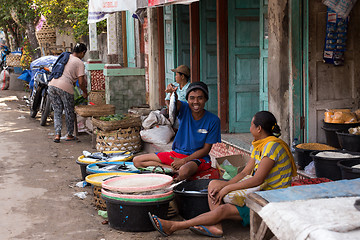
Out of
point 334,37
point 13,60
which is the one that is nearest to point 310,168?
point 334,37

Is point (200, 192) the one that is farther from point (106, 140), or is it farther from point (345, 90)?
point (106, 140)

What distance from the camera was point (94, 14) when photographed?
429 inches

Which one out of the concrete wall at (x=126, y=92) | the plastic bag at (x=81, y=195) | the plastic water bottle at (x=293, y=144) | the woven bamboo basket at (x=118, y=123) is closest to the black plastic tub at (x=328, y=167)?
the plastic water bottle at (x=293, y=144)

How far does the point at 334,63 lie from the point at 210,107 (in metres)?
3.58

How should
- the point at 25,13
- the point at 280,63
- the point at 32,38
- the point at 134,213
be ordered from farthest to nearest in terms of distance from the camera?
the point at 32,38 → the point at 25,13 → the point at 280,63 → the point at 134,213

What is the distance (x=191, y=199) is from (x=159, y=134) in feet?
12.0

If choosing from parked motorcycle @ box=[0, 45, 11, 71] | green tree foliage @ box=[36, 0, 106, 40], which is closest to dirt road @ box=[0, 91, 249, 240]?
green tree foliage @ box=[36, 0, 106, 40]

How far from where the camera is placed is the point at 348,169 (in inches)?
192

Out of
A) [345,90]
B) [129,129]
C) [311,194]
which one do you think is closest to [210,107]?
[129,129]

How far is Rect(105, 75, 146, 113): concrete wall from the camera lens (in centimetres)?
1216

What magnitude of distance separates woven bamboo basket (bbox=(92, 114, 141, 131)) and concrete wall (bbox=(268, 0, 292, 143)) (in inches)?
119

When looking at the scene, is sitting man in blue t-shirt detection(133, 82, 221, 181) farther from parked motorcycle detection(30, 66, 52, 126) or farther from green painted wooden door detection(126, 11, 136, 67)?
green painted wooden door detection(126, 11, 136, 67)

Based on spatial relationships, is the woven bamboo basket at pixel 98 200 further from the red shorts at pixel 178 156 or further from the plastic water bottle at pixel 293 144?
the plastic water bottle at pixel 293 144

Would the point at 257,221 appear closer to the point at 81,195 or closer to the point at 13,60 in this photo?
the point at 81,195
